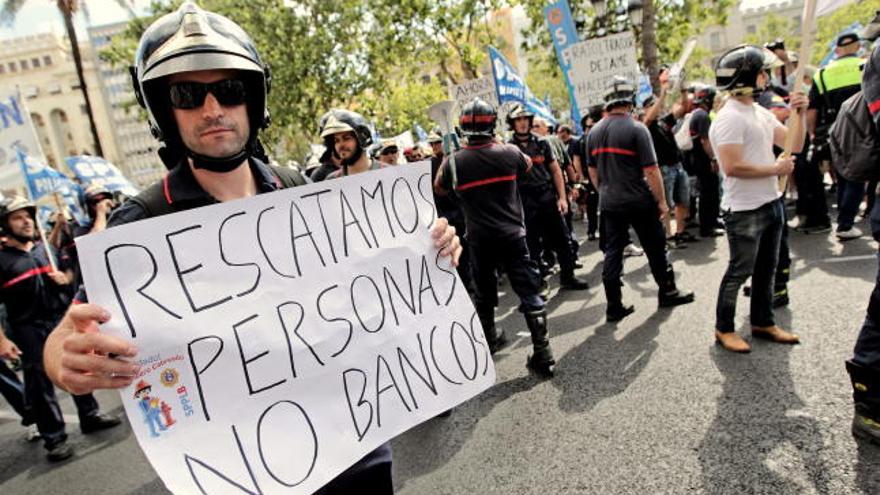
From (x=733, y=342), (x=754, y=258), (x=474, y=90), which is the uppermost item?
(x=474, y=90)

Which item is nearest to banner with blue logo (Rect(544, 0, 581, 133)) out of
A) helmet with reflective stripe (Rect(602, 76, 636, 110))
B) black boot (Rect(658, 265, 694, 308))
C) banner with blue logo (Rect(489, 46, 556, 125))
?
banner with blue logo (Rect(489, 46, 556, 125))

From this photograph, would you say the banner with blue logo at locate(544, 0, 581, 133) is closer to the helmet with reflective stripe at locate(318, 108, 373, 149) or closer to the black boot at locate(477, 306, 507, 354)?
the black boot at locate(477, 306, 507, 354)

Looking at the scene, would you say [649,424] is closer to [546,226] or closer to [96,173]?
[546,226]

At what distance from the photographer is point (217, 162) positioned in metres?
1.40

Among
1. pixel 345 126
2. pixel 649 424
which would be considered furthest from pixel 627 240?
pixel 345 126

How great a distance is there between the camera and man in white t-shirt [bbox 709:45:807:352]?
3.26 m

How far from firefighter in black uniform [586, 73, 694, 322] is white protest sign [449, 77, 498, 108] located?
7.96 ft

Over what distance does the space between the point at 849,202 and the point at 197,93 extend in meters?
6.39

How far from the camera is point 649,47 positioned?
1224 centimetres

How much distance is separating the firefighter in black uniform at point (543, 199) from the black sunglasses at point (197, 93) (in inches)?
181

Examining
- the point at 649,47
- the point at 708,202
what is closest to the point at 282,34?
the point at 649,47

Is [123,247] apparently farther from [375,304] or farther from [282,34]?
[282,34]

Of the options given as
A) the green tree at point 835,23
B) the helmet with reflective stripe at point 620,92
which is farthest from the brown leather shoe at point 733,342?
the green tree at point 835,23

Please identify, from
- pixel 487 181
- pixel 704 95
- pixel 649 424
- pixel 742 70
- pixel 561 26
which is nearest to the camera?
pixel 649 424
